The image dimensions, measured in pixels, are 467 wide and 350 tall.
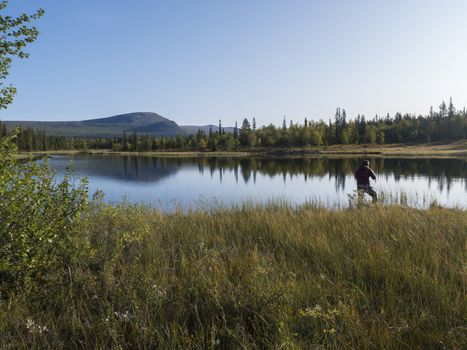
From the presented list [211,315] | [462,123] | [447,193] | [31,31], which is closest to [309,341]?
[211,315]

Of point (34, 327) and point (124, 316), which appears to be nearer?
point (34, 327)

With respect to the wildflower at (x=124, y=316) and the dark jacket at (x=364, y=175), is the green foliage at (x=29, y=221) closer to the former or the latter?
the wildflower at (x=124, y=316)

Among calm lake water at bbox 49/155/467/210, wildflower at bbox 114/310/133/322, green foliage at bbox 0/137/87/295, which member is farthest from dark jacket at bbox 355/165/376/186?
wildflower at bbox 114/310/133/322

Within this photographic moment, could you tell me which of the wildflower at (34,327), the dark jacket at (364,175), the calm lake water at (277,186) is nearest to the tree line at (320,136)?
the calm lake water at (277,186)

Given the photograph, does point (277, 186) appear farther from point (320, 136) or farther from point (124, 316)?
point (320, 136)

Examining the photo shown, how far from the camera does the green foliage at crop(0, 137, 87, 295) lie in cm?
344

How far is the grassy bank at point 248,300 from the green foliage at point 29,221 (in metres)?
0.15

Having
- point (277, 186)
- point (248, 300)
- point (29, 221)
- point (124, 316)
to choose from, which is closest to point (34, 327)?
point (124, 316)

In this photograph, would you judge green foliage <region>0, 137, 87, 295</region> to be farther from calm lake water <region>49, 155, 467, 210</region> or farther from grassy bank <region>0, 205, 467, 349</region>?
calm lake water <region>49, 155, 467, 210</region>

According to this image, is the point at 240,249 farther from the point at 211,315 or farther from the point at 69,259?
the point at 69,259

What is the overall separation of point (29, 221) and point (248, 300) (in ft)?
8.09

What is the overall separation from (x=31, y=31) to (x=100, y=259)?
2.80 m

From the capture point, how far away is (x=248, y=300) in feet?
11.0

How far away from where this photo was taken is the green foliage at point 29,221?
344cm
